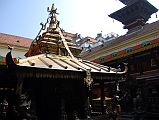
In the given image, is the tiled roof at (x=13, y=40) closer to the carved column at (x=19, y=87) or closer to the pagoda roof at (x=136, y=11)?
the pagoda roof at (x=136, y=11)

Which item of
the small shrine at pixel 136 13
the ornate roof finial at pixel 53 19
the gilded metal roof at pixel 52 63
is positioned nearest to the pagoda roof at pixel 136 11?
the small shrine at pixel 136 13

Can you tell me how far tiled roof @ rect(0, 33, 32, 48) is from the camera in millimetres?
34322

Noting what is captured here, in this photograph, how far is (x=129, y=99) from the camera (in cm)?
2389

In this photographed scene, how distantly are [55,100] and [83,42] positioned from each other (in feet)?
134

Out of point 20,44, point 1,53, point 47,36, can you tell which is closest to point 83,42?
point 20,44

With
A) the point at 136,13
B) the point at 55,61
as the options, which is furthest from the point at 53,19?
the point at 136,13

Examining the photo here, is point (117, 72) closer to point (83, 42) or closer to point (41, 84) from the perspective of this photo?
point (41, 84)

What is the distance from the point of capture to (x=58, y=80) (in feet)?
26.5

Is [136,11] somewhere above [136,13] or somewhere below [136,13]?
above

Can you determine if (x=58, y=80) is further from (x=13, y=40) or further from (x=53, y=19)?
(x=13, y=40)

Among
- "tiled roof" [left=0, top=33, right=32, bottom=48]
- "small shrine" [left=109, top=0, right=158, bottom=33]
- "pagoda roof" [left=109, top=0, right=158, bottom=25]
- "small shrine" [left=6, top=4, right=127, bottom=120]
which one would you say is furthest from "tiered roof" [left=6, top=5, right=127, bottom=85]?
"tiled roof" [left=0, top=33, right=32, bottom=48]

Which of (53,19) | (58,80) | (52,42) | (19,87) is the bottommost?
(19,87)

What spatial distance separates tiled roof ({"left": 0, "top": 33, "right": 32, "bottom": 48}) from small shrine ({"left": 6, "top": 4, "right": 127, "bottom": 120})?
26.3 meters

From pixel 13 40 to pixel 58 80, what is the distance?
100 ft
